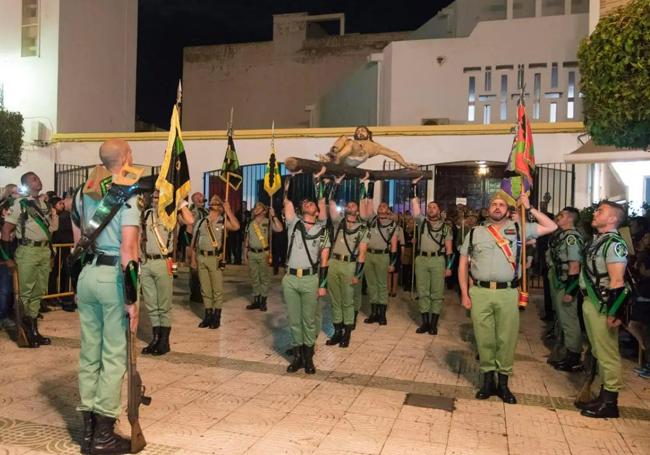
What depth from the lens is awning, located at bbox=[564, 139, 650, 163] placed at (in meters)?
8.62

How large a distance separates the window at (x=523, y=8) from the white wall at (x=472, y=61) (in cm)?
175

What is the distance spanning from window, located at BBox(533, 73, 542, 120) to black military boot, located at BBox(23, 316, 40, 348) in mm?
14879

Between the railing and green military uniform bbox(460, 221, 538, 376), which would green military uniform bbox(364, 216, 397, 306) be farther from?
the railing

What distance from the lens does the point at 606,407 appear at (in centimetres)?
542

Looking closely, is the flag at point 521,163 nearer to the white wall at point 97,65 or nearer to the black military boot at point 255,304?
the black military boot at point 255,304

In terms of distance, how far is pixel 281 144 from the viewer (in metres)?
16.6

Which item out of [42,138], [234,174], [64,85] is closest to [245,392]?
[234,174]

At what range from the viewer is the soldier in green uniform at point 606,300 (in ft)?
17.4

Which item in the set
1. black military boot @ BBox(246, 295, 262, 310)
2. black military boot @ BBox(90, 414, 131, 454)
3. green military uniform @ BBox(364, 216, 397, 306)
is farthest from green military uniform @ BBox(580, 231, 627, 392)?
black military boot @ BBox(246, 295, 262, 310)

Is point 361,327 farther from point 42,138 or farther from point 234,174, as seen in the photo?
point 42,138

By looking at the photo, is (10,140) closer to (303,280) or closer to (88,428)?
(303,280)

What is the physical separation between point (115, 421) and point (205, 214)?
4.84 m

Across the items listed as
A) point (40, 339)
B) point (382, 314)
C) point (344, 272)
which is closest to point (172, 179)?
point (344, 272)

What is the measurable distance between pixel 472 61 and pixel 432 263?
1160cm
